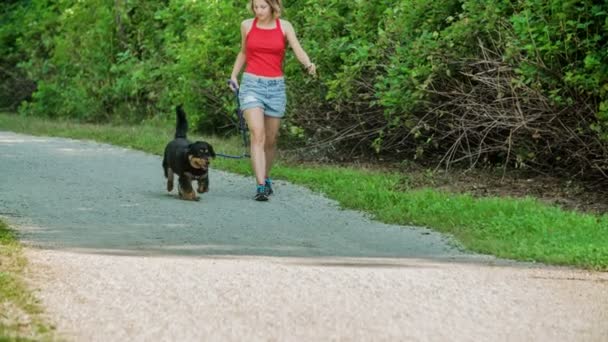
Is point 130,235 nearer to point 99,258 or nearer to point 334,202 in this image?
point 99,258

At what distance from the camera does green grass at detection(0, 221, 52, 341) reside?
20.0ft

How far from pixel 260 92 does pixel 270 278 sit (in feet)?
15.5

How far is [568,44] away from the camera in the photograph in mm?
12180

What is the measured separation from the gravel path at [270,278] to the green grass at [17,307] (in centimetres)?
11

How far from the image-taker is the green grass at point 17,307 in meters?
6.10

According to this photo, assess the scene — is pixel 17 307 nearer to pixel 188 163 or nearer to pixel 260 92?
pixel 188 163

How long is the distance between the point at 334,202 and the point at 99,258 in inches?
171

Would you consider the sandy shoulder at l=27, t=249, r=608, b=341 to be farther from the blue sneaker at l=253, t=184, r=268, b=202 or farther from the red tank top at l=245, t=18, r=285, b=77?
the red tank top at l=245, t=18, r=285, b=77

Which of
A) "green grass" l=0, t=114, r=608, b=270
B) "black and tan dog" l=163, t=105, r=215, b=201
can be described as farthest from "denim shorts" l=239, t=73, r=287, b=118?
"green grass" l=0, t=114, r=608, b=270

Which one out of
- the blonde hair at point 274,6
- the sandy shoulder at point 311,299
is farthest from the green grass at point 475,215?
the blonde hair at point 274,6

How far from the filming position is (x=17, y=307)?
21.9 ft

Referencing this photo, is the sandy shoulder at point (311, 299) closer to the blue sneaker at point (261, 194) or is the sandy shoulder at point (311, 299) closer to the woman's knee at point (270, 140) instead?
the blue sneaker at point (261, 194)

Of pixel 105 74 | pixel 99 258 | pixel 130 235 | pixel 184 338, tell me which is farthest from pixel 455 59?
pixel 105 74

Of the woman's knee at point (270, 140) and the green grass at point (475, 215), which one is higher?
the woman's knee at point (270, 140)
